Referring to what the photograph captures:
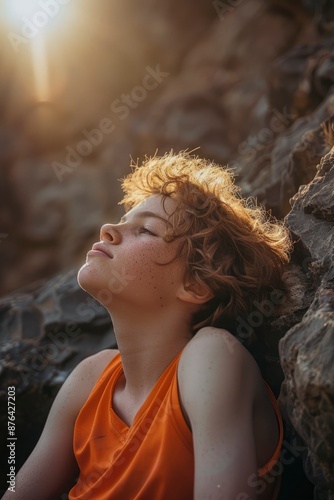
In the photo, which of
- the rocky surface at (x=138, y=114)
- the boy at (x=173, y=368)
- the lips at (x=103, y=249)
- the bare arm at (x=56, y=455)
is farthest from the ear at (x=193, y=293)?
the rocky surface at (x=138, y=114)

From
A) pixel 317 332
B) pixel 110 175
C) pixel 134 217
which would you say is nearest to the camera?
pixel 317 332

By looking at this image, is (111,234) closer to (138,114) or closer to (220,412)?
(220,412)

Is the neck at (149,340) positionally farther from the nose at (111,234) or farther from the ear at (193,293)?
the nose at (111,234)

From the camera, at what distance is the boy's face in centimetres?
205

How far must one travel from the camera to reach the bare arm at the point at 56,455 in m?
2.21

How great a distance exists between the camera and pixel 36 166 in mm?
4965

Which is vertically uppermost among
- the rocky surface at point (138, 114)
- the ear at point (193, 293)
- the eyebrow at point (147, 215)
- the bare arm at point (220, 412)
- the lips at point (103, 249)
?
the rocky surface at point (138, 114)

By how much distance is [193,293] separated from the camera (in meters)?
2.10

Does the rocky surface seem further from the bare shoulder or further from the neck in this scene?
the bare shoulder

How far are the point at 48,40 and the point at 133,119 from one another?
3.00 ft

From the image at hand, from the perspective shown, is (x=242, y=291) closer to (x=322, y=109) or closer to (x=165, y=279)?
(x=165, y=279)

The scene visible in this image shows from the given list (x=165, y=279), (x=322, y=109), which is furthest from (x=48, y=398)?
Answer: (x=322, y=109)

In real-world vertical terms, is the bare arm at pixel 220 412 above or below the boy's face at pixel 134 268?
below

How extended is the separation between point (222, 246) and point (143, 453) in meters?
0.75
